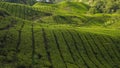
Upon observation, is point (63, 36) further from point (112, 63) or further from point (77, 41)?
point (112, 63)

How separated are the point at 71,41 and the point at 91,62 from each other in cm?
2994

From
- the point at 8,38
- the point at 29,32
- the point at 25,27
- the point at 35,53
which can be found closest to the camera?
the point at 35,53

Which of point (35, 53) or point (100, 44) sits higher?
point (35, 53)

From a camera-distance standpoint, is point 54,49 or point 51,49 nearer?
point 51,49

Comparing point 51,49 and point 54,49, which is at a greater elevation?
point 51,49

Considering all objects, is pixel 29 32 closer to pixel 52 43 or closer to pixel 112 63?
pixel 52 43

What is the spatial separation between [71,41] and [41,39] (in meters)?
21.8

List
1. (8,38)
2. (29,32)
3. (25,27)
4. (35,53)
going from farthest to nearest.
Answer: (25,27) → (29,32) → (8,38) → (35,53)

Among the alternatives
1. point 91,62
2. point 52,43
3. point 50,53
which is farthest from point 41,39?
point 91,62

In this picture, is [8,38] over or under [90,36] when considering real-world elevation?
over

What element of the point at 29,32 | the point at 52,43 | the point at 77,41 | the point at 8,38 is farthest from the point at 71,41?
the point at 8,38

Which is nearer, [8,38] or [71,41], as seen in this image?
[8,38]

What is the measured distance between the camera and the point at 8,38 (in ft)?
539

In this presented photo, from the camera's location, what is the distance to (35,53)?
152 m
